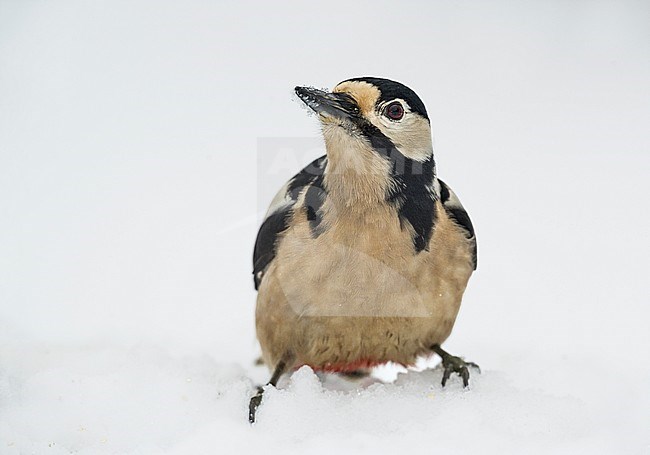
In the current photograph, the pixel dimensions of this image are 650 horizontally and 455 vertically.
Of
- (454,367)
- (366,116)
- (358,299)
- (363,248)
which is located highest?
(366,116)

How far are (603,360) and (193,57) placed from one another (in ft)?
4.31

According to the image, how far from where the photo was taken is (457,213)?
2354mm

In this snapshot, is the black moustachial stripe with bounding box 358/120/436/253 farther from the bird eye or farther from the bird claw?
the bird claw

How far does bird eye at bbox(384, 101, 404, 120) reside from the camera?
80.7 inches

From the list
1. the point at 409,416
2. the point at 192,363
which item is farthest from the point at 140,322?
the point at 409,416

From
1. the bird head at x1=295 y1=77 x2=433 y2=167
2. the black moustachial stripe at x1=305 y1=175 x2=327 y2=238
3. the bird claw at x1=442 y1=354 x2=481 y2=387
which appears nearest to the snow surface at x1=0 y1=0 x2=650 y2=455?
the bird claw at x1=442 y1=354 x2=481 y2=387

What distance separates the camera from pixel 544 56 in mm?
2990

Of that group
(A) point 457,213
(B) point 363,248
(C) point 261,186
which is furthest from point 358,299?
(C) point 261,186

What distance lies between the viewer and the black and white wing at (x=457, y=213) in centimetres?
233

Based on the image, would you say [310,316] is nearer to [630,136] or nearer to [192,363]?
[192,363]

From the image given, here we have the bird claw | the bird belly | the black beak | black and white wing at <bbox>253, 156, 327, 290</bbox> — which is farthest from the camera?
the bird claw

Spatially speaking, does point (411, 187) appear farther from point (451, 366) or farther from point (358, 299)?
point (451, 366)

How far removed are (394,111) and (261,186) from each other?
2.14 feet

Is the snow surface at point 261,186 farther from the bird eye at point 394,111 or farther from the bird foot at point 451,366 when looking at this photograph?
the bird eye at point 394,111
